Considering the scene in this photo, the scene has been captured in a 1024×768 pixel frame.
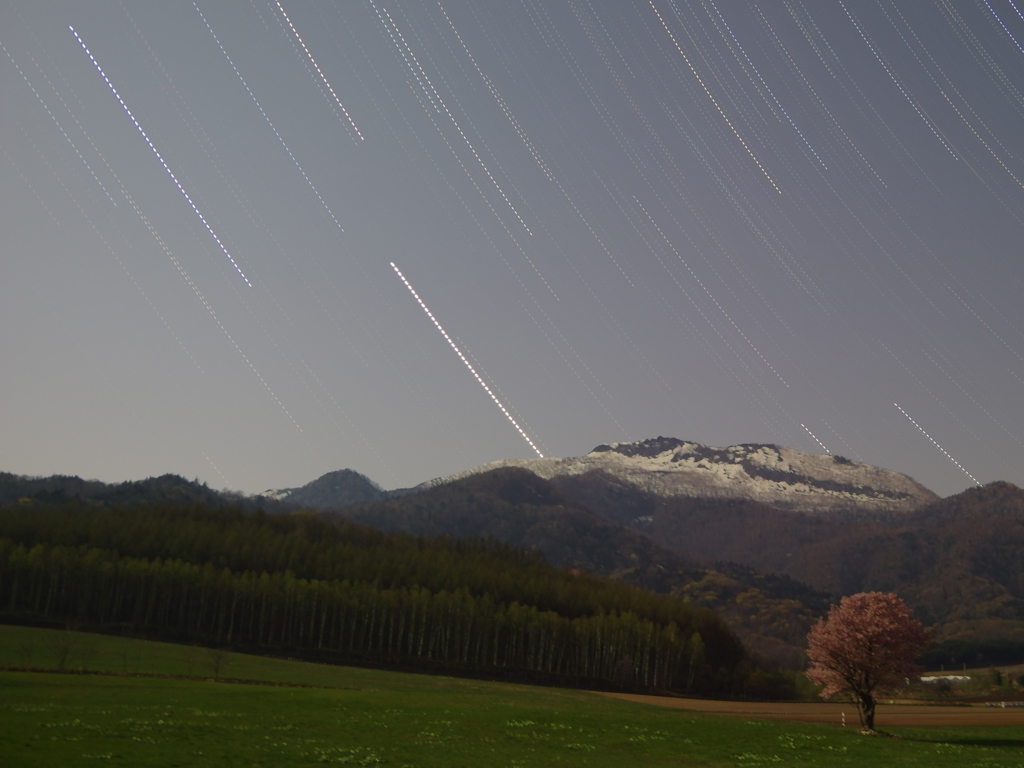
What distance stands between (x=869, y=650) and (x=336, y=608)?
10435 centimetres

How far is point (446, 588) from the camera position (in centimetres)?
17300

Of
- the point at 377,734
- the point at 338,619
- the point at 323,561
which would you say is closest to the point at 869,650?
the point at 377,734


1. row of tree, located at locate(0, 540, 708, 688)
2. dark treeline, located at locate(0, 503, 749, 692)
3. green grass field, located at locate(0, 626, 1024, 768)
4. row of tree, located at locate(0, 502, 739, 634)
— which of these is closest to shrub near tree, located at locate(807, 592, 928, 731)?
green grass field, located at locate(0, 626, 1024, 768)

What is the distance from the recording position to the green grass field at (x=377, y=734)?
3597 cm

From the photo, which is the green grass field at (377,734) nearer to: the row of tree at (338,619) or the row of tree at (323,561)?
the row of tree at (338,619)

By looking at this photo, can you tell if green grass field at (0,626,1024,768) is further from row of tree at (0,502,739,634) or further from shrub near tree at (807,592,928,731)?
row of tree at (0,502,739,634)

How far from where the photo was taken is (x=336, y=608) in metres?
149

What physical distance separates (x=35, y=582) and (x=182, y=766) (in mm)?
132730

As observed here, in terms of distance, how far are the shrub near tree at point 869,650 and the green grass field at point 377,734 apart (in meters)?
3.46

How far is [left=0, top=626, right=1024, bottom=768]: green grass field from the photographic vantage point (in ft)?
118

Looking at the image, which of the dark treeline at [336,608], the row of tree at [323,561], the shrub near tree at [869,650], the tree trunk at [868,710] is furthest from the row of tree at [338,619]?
the tree trunk at [868,710]

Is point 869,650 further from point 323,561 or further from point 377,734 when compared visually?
point 323,561

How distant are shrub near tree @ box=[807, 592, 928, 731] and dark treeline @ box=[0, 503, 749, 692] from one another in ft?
274

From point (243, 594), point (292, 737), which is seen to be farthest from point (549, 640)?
point (292, 737)
